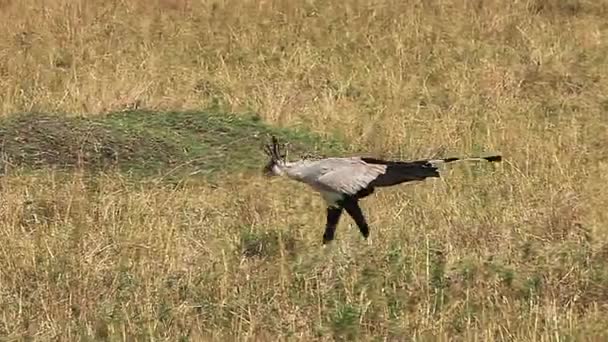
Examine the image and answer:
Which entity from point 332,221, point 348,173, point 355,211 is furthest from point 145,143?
point 348,173

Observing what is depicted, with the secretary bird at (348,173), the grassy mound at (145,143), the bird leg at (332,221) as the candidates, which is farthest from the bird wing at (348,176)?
the grassy mound at (145,143)

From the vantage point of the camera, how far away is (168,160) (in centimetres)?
666

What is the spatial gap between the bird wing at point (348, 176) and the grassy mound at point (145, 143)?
2.17 meters

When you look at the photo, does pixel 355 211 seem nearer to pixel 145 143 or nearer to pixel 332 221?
pixel 332 221

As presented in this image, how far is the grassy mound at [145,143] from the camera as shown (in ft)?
21.4

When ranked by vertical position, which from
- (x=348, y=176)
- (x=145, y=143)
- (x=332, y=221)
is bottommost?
(x=145, y=143)

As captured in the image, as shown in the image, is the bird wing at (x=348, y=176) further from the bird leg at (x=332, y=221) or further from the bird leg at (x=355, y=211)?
the bird leg at (x=332, y=221)

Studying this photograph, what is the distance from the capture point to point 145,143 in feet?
22.3

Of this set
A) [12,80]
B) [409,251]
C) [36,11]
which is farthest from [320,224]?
[36,11]

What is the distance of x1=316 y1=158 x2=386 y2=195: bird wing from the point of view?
4.33 metres

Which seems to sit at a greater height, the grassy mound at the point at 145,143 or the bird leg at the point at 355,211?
the bird leg at the point at 355,211

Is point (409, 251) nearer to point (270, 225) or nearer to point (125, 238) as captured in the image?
point (270, 225)

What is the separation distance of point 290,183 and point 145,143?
1.16 meters

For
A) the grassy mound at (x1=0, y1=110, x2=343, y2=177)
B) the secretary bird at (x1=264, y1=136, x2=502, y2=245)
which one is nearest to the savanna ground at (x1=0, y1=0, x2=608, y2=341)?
the grassy mound at (x1=0, y1=110, x2=343, y2=177)
